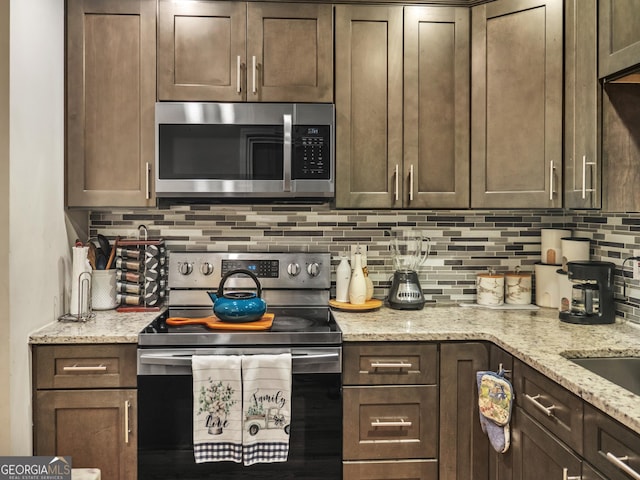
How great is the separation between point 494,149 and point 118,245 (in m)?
1.77

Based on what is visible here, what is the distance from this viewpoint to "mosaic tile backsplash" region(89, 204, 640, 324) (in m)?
2.74

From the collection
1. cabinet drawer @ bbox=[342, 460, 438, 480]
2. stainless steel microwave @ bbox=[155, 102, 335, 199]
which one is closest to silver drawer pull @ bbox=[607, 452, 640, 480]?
cabinet drawer @ bbox=[342, 460, 438, 480]

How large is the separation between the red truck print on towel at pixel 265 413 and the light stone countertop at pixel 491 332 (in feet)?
1.14

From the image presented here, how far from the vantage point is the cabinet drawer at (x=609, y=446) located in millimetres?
1249

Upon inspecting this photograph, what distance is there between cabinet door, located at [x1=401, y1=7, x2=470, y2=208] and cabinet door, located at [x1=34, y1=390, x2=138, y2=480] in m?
1.47

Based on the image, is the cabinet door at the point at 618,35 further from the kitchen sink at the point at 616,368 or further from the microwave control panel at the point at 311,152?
the microwave control panel at the point at 311,152

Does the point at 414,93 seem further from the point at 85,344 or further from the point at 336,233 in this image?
the point at 85,344

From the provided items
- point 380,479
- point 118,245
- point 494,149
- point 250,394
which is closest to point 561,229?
point 494,149

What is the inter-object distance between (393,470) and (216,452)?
692mm

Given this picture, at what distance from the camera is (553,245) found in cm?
271

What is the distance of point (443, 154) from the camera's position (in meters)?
2.47

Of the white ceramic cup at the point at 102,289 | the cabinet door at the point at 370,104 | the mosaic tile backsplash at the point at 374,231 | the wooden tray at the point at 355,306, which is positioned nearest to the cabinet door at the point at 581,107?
the mosaic tile backsplash at the point at 374,231

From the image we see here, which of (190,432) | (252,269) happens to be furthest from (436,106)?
(190,432)

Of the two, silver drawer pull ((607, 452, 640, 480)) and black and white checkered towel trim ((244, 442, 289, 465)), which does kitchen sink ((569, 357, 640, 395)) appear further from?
black and white checkered towel trim ((244, 442, 289, 465))
